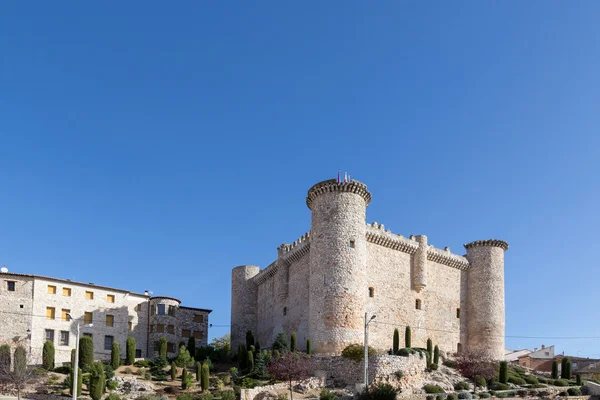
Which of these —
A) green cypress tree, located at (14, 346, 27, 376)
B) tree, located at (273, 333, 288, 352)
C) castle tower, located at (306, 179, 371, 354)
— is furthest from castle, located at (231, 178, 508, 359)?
green cypress tree, located at (14, 346, 27, 376)

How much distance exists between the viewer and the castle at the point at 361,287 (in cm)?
5659

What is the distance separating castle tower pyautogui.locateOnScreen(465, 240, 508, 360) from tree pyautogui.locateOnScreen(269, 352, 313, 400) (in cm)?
2278

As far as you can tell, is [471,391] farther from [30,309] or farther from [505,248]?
[30,309]

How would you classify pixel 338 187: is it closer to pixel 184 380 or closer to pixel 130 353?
pixel 184 380

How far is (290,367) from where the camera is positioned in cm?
4916

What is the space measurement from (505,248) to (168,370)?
36.7m

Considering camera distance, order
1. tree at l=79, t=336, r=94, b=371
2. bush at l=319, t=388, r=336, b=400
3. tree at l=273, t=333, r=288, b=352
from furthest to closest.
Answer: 1. tree at l=273, t=333, r=288, b=352
2. tree at l=79, t=336, r=94, b=371
3. bush at l=319, t=388, r=336, b=400

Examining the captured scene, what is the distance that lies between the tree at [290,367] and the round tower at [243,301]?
1905 cm

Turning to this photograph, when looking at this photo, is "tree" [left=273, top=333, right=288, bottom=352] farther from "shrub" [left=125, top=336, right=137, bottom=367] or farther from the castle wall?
Answer: "shrub" [left=125, top=336, right=137, bottom=367]

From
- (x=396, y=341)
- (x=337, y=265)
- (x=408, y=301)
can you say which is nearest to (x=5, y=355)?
(x=337, y=265)

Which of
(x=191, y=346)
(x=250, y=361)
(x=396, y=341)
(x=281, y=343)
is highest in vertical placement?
(x=396, y=341)

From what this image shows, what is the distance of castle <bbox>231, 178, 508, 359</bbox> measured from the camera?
56.6 m

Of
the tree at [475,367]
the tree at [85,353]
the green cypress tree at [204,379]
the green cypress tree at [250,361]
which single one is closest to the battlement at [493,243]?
the tree at [475,367]

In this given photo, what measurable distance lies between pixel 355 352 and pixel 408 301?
41.0 feet
